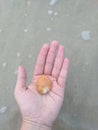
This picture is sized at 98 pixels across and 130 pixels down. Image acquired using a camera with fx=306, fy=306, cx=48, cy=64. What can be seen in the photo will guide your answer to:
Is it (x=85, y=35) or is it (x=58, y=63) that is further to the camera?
(x=85, y=35)

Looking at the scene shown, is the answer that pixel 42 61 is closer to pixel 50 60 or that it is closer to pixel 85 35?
pixel 50 60

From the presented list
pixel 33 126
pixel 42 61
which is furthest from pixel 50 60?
pixel 33 126

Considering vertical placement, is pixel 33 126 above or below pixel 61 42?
below

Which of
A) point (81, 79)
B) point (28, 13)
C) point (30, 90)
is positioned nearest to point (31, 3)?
point (28, 13)

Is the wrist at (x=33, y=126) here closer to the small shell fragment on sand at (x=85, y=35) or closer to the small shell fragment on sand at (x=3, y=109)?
the small shell fragment on sand at (x=3, y=109)

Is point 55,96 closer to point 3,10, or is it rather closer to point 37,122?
point 37,122

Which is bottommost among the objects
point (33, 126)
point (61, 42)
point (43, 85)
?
point (33, 126)

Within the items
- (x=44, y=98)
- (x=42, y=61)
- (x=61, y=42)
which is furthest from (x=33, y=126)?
(x=61, y=42)
